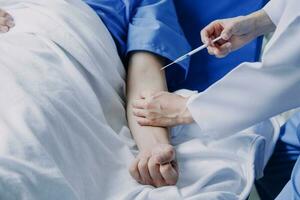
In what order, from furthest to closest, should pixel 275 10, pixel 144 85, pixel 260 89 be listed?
pixel 144 85
pixel 275 10
pixel 260 89

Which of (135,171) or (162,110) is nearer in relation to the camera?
(135,171)

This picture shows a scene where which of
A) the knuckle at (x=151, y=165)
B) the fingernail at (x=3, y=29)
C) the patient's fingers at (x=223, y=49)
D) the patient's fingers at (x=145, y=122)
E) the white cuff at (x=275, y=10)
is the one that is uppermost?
the white cuff at (x=275, y=10)

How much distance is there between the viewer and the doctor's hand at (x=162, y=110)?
1.18 m

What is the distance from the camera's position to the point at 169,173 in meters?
1.03

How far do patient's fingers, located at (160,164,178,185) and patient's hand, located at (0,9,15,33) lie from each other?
0.55m

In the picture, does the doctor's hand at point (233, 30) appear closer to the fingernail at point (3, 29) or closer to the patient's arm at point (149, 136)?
the patient's arm at point (149, 136)

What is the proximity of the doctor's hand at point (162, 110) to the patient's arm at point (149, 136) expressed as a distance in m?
0.02

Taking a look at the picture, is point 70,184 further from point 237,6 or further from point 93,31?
point 237,6

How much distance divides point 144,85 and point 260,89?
0.39 m

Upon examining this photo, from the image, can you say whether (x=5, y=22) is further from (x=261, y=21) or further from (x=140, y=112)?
(x=261, y=21)

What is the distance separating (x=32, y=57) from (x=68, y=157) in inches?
10.6

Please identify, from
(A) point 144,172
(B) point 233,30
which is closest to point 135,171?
(A) point 144,172

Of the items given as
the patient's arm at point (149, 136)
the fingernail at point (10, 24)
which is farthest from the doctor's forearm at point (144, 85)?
the fingernail at point (10, 24)

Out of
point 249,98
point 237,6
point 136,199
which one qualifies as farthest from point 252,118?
point 237,6
